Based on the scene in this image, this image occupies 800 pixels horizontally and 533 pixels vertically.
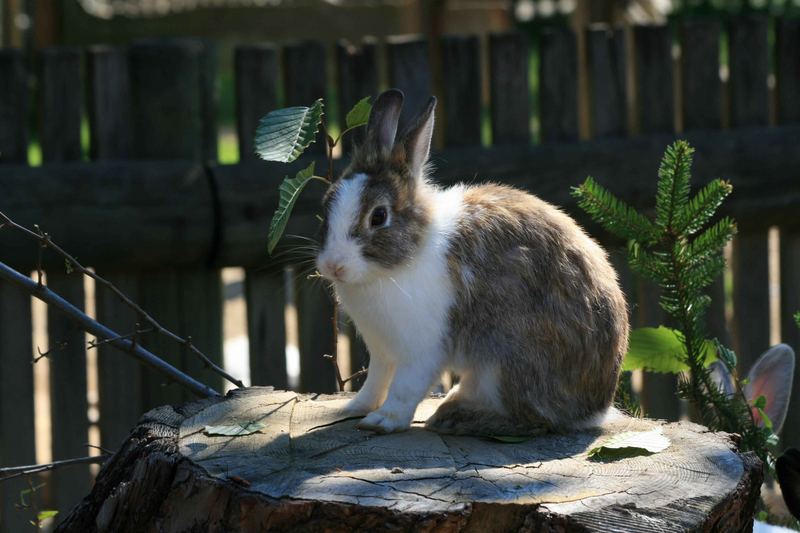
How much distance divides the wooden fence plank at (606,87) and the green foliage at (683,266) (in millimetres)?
1647

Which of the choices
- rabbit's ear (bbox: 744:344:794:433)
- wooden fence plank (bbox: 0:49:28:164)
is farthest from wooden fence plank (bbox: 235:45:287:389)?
rabbit's ear (bbox: 744:344:794:433)

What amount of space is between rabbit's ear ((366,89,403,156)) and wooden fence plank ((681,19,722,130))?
8.56 ft

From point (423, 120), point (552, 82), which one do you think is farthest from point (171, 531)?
point (552, 82)

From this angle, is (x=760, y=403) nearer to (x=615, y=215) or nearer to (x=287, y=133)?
(x=615, y=215)

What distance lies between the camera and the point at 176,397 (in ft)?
16.3

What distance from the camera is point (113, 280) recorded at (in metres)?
4.81

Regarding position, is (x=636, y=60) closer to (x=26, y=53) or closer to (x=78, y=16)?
(x=26, y=53)

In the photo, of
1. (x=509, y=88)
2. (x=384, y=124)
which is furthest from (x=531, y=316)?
(x=509, y=88)

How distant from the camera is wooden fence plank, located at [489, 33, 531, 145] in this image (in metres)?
5.19

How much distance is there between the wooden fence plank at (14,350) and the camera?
4.74m

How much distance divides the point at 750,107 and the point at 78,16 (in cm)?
999

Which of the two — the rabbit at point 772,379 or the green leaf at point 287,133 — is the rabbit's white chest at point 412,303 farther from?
the rabbit at point 772,379

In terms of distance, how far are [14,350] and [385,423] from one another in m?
2.29

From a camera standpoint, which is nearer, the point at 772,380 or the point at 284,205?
the point at 284,205
